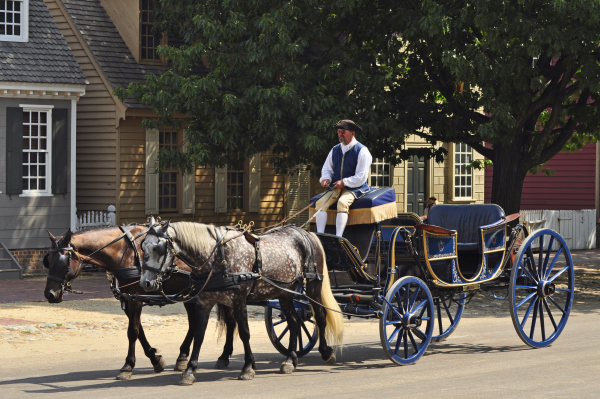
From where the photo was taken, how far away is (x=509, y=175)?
1794 centimetres

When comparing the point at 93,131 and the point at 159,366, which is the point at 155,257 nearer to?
the point at 159,366

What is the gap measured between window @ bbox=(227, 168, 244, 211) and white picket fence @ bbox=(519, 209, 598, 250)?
10348 millimetres

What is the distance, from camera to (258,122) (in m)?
16.2

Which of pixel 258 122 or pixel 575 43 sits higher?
pixel 575 43

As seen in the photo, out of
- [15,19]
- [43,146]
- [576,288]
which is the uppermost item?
[15,19]

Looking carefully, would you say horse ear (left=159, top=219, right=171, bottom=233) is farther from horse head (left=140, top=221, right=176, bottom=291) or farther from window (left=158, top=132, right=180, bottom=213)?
window (left=158, top=132, right=180, bottom=213)

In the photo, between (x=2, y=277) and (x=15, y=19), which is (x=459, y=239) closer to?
(x=2, y=277)

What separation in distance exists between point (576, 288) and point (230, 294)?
1134cm

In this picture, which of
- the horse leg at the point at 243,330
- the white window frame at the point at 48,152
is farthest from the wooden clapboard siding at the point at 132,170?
the horse leg at the point at 243,330

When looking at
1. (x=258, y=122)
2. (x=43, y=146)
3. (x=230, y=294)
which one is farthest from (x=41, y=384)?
(x=43, y=146)

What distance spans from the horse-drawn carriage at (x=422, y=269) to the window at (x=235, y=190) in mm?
11623

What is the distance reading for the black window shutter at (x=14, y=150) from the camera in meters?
19.1

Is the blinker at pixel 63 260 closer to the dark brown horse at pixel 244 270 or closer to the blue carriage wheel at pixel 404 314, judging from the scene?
the dark brown horse at pixel 244 270

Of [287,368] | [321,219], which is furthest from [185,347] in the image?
[321,219]
